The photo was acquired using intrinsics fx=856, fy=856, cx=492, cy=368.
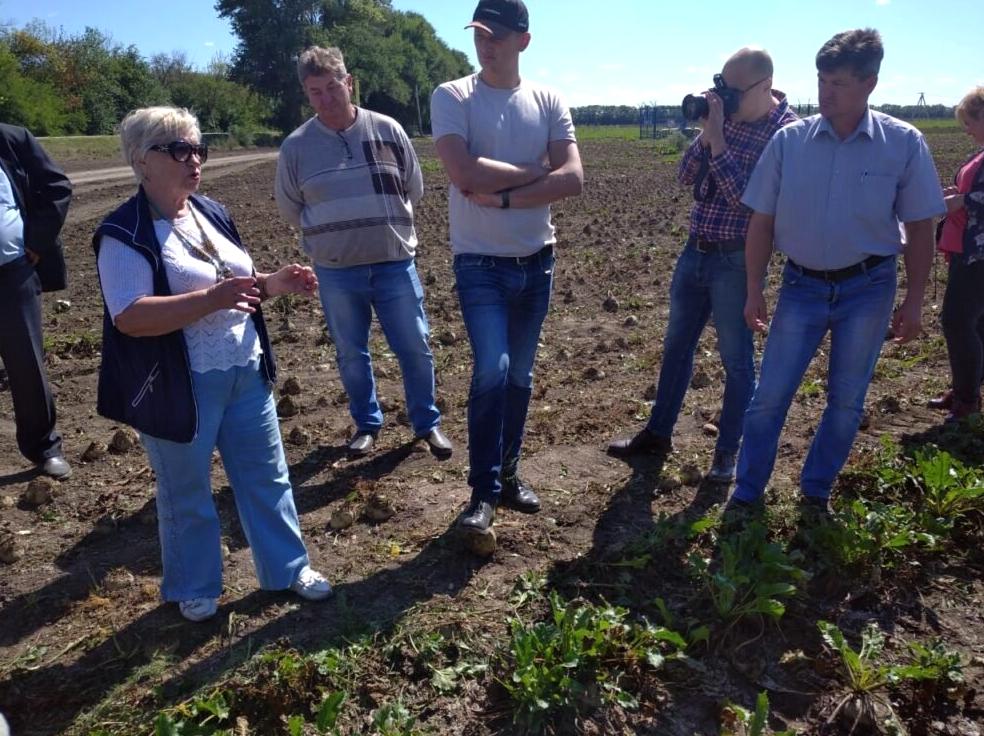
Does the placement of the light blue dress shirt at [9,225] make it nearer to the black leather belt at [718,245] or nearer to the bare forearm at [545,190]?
the bare forearm at [545,190]

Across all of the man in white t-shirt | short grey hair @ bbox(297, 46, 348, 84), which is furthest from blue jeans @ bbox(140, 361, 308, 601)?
short grey hair @ bbox(297, 46, 348, 84)

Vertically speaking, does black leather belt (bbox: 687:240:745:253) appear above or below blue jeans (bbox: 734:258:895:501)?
above

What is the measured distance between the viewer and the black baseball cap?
3.49m

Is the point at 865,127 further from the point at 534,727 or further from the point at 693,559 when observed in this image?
the point at 534,727

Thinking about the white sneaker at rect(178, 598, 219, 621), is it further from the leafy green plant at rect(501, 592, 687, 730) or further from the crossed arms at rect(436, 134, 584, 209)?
the crossed arms at rect(436, 134, 584, 209)

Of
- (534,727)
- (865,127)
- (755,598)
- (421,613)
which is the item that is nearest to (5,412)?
(421,613)

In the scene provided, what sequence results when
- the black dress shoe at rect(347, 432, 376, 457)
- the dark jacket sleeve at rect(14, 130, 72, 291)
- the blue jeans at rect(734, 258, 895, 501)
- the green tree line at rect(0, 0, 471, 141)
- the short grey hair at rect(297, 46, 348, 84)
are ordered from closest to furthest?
1. the blue jeans at rect(734, 258, 895, 501)
2. the short grey hair at rect(297, 46, 348, 84)
3. the dark jacket sleeve at rect(14, 130, 72, 291)
4. the black dress shoe at rect(347, 432, 376, 457)
5. the green tree line at rect(0, 0, 471, 141)

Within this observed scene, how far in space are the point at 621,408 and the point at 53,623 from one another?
333 cm

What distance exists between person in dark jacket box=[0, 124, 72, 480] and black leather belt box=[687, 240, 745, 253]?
325 cm

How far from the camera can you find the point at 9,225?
4.28 m

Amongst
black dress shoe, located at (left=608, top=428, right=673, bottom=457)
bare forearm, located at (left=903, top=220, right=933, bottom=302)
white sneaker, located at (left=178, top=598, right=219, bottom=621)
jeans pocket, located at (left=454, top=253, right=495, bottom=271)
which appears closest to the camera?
white sneaker, located at (left=178, top=598, right=219, bottom=621)

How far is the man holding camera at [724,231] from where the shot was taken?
383cm

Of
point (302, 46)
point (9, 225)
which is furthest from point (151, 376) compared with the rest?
point (302, 46)

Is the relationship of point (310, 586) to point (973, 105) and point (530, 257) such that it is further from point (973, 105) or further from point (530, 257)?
point (973, 105)
